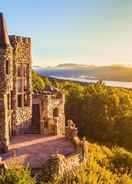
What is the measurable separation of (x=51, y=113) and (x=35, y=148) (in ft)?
26.3

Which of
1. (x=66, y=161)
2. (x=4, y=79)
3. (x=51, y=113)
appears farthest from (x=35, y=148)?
(x=51, y=113)

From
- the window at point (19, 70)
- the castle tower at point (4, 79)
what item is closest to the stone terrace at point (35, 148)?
the castle tower at point (4, 79)

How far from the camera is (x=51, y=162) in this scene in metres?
23.1

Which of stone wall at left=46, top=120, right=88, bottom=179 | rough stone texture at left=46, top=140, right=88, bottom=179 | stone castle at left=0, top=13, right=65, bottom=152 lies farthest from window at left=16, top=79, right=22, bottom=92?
rough stone texture at left=46, top=140, right=88, bottom=179

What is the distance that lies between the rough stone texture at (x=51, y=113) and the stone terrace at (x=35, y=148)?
4.95 feet

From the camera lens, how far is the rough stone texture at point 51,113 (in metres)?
34.1

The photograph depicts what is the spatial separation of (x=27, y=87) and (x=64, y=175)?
1173 cm

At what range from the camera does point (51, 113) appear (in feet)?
116

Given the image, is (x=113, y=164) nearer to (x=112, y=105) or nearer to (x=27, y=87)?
(x=27, y=87)

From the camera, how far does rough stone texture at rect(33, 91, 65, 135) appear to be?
3406 centimetres

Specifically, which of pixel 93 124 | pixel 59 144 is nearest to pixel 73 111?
pixel 93 124

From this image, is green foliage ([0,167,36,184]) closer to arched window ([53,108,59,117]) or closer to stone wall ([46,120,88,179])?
stone wall ([46,120,88,179])

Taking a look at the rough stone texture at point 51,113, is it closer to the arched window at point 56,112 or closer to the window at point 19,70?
the arched window at point 56,112

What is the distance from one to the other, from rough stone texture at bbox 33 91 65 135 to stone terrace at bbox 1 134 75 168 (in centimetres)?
151
